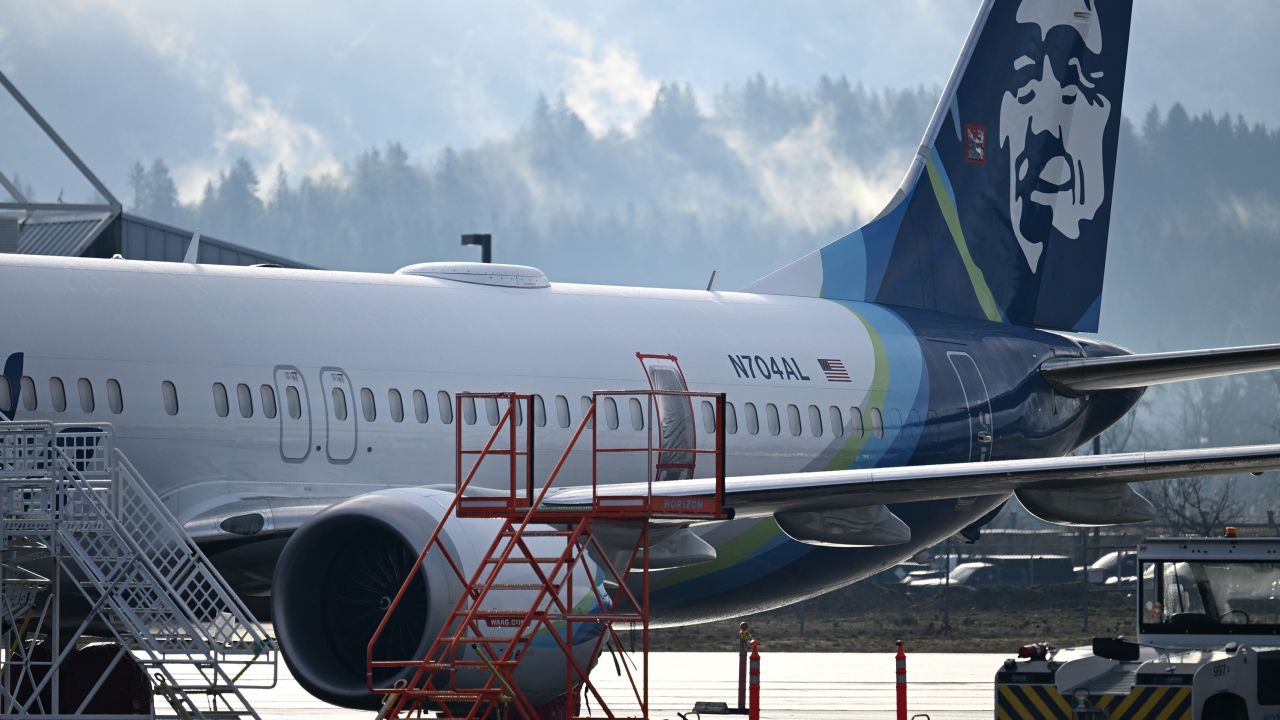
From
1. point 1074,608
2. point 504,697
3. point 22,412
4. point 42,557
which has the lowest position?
point 1074,608

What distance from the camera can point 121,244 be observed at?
80.9 ft

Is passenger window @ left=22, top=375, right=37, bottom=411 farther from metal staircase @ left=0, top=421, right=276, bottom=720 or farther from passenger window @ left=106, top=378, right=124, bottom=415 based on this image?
passenger window @ left=106, top=378, right=124, bottom=415

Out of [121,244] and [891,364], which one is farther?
[121,244]

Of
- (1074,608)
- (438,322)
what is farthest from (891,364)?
(1074,608)

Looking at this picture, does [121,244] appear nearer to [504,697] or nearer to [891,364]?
[891,364]

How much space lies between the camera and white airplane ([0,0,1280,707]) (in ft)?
45.9

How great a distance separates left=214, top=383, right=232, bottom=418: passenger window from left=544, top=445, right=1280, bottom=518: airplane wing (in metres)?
3.00

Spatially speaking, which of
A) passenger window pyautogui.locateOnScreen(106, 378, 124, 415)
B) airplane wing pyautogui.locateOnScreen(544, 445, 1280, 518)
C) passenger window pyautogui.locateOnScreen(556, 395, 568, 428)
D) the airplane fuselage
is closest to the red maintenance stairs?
airplane wing pyautogui.locateOnScreen(544, 445, 1280, 518)

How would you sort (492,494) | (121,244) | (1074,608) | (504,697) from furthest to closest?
(1074,608) → (121,244) → (492,494) → (504,697)

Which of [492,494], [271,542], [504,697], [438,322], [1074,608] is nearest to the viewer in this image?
[504,697]

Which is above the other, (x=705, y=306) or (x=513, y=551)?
(x=705, y=306)

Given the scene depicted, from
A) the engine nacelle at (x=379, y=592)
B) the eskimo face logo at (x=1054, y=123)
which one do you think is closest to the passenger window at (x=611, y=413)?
the engine nacelle at (x=379, y=592)

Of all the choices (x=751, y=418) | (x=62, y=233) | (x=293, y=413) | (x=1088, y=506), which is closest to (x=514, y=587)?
(x=293, y=413)

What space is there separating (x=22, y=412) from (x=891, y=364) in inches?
390
